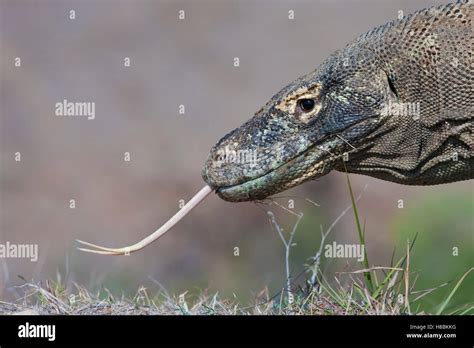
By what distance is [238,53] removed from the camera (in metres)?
18.1

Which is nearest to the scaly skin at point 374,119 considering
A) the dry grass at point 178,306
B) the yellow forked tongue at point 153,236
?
the yellow forked tongue at point 153,236

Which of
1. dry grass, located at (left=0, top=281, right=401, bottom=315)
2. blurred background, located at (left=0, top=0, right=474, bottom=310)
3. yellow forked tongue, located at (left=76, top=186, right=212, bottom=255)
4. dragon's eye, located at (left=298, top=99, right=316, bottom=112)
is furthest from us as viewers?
blurred background, located at (left=0, top=0, right=474, bottom=310)

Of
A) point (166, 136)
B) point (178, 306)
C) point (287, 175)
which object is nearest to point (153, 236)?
point (178, 306)

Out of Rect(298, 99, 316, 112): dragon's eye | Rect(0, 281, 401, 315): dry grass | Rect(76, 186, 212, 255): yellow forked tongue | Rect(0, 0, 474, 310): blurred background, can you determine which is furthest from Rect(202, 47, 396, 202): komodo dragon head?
Rect(0, 0, 474, 310): blurred background

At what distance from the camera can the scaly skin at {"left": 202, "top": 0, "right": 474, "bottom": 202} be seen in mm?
5355

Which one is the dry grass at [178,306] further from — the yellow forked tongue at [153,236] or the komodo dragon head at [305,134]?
the komodo dragon head at [305,134]

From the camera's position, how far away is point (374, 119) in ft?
17.7

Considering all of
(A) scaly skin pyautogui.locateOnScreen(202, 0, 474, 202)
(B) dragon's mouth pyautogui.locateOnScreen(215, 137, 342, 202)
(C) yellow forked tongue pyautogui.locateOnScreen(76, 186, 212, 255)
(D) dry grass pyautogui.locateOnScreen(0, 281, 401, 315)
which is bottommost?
(D) dry grass pyautogui.locateOnScreen(0, 281, 401, 315)

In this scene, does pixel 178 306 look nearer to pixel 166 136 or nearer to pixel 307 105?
pixel 307 105

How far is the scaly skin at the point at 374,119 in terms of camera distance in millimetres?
5355

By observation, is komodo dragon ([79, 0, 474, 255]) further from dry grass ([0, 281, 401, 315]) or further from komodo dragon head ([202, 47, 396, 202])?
dry grass ([0, 281, 401, 315])

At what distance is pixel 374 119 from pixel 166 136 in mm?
11499
